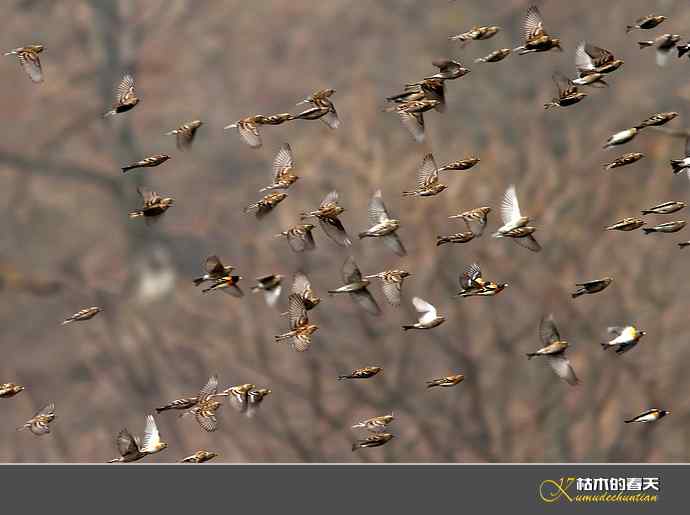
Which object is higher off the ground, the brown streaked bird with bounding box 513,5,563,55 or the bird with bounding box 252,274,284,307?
the brown streaked bird with bounding box 513,5,563,55

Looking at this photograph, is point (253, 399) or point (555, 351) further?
point (253, 399)

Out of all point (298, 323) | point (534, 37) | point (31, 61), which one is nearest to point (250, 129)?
point (298, 323)

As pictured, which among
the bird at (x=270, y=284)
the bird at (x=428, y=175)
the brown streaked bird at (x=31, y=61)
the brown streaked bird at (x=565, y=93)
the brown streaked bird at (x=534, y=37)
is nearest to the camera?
the brown streaked bird at (x=534, y=37)

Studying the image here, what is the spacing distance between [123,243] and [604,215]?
2.09 metres

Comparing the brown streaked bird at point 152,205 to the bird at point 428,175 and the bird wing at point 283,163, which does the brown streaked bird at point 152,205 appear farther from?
the bird at point 428,175

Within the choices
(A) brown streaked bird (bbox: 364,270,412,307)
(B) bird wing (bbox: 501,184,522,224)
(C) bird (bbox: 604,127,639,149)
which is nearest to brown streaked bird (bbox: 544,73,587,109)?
(C) bird (bbox: 604,127,639,149)

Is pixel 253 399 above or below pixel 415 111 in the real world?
below

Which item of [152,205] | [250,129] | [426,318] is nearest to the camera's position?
[152,205]

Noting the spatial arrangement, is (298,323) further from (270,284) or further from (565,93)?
(565,93)

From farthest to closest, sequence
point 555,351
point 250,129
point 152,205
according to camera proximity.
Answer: point 250,129 < point 152,205 < point 555,351

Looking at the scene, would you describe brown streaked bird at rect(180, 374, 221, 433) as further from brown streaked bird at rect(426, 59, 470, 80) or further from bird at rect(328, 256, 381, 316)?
brown streaked bird at rect(426, 59, 470, 80)

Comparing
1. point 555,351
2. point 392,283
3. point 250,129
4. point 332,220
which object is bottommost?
point 555,351

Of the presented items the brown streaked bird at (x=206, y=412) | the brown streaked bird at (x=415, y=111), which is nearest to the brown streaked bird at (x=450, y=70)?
the brown streaked bird at (x=415, y=111)
